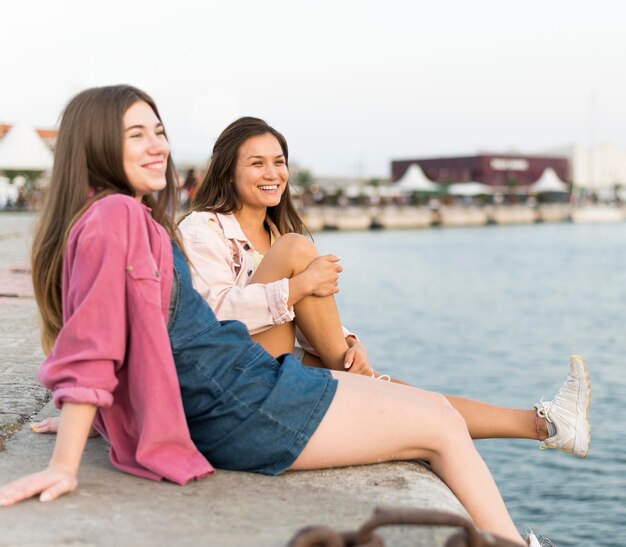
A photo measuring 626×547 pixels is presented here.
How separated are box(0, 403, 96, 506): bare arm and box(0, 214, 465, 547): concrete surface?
0.03 meters

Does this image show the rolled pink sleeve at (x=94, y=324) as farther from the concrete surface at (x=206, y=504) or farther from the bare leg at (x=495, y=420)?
the bare leg at (x=495, y=420)

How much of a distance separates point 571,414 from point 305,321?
3.16 ft

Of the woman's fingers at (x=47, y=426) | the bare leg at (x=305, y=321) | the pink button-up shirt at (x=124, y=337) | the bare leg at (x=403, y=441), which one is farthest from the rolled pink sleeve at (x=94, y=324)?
the bare leg at (x=305, y=321)

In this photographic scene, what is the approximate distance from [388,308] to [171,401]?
1591 cm

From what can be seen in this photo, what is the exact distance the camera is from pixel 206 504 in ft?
7.01

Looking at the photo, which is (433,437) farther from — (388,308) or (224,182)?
(388,308)

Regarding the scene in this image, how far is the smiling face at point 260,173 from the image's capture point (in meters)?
3.56

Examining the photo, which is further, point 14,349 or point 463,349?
point 463,349

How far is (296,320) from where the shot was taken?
3096mm

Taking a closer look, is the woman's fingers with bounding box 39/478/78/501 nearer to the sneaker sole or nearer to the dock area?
the sneaker sole

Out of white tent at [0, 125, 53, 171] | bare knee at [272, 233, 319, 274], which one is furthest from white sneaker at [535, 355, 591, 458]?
white tent at [0, 125, 53, 171]

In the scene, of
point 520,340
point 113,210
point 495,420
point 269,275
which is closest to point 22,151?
point 520,340

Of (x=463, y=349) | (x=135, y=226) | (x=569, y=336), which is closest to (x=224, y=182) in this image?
(x=135, y=226)

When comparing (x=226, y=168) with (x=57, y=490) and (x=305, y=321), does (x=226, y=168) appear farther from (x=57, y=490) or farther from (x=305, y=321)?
(x=57, y=490)
